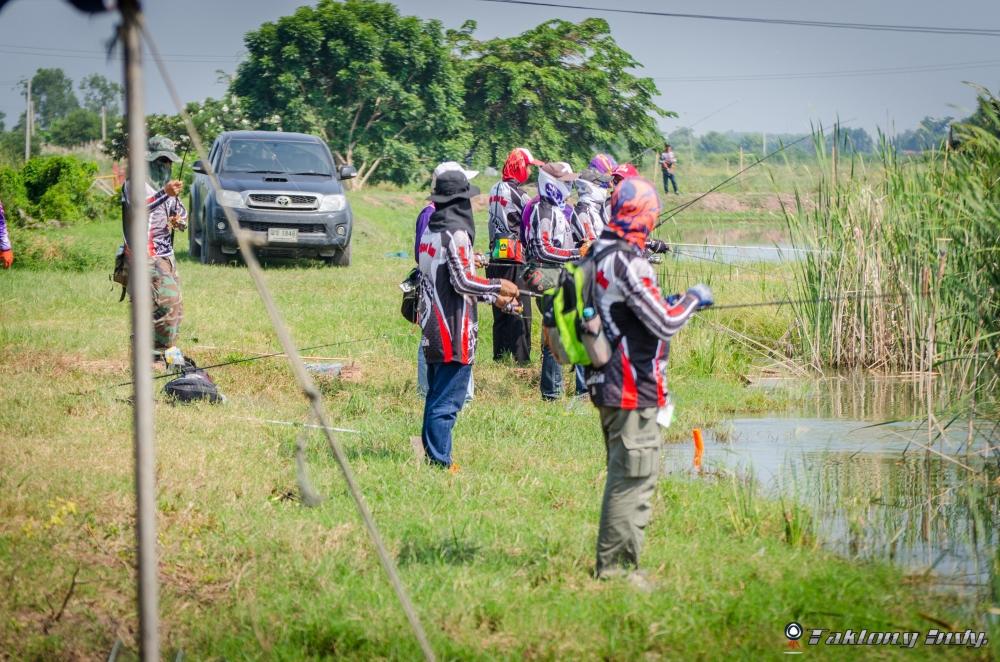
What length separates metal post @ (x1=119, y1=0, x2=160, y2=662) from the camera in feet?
10.7

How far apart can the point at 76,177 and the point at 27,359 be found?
16465 mm

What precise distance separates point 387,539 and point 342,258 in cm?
1369

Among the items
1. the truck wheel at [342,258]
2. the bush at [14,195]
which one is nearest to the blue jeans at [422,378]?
the truck wheel at [342,258]

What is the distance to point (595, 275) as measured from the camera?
5.06 metres

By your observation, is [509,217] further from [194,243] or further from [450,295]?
[194,243]

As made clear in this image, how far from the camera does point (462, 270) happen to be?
6.98m

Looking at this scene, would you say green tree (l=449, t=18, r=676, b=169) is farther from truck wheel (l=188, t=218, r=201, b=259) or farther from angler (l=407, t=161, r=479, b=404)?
angler (l=407, t=161, r=479, b=404)

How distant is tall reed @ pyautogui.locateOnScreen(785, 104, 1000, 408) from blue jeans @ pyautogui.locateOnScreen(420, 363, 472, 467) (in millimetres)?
3217

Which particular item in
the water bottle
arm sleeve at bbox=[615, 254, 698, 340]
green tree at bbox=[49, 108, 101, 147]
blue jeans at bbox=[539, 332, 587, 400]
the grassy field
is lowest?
the grassy field

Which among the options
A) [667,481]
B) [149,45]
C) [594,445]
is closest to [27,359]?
[594,445]

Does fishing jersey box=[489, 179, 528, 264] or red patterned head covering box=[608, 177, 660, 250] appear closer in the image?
red patterned head covering box=[608, 177, 660, 250]

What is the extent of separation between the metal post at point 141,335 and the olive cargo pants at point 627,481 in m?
2.22

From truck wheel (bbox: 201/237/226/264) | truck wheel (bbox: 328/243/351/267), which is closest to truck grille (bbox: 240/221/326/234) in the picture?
truck wheel (bbox: 328/243/351/267)

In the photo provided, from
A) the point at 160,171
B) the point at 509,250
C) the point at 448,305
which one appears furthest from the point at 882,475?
the point at 160,171
